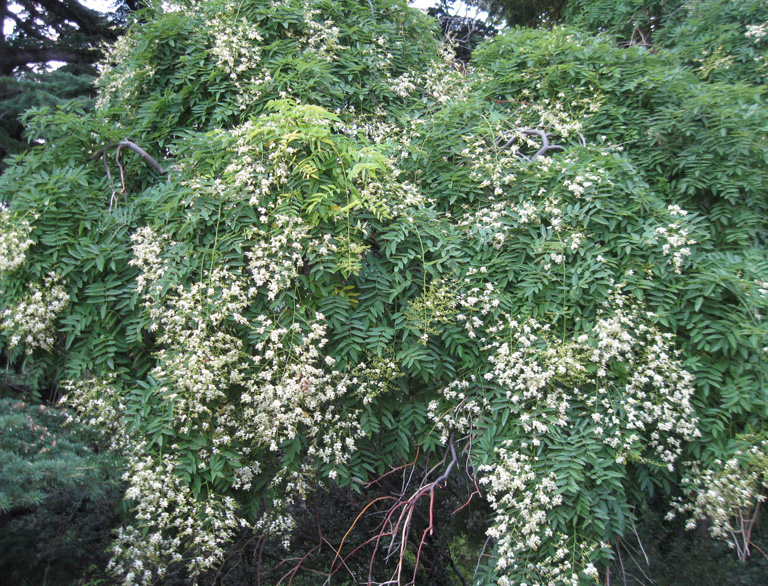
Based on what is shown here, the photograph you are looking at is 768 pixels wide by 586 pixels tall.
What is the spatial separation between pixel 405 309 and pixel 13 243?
238 cm

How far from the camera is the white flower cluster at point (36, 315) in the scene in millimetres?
3301

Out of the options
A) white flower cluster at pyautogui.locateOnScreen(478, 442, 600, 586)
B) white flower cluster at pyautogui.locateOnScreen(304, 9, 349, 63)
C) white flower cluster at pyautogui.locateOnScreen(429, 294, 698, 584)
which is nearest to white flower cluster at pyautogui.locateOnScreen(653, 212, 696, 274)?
white flower cluster at pyautogui.locateOnScreen(429, 294, 698, 584)

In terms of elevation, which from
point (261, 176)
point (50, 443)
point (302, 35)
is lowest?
point (50, 443)

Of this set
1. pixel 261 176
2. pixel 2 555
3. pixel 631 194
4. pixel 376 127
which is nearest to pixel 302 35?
pixel 376 127

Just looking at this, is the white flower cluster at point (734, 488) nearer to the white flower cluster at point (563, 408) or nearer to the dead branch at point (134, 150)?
the white flower cluster at point (563, 408)

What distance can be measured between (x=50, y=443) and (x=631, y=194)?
11.9ft

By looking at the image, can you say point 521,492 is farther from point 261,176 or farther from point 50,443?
point 50,443

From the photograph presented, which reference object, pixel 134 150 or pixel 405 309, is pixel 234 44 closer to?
pixel 134 150

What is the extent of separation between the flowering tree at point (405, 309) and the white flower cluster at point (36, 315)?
2 centimetres

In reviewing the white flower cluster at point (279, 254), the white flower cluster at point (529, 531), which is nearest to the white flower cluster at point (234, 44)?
the white flower cluster at point (279, 254)

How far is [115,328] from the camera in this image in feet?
11.5

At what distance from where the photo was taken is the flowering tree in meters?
3.00

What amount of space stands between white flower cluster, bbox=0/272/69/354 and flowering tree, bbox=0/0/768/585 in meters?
0.02

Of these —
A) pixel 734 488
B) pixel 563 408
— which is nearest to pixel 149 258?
pixel 563 408
